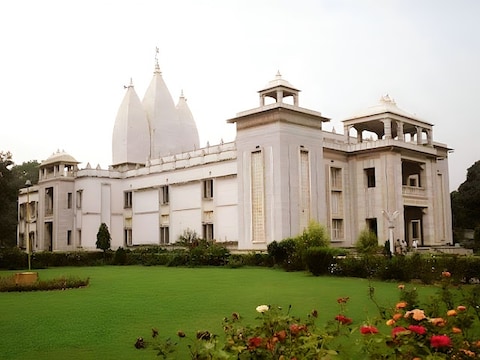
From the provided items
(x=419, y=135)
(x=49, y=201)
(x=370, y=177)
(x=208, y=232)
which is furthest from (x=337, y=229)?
(x=49, y=201)

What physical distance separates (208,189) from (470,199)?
2348cm

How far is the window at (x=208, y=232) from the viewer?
32.9 m

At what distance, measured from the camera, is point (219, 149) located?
1321 inches

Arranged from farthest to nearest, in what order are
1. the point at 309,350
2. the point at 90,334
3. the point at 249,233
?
the point at 249,233
the point at 90,334
the point at 309,350

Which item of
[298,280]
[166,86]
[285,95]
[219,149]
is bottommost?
[298,280]

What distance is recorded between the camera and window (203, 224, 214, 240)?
108 ft

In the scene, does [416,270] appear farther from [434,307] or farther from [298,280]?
[434,307]

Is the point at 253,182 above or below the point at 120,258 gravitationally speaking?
above

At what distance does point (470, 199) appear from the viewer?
44.2 m

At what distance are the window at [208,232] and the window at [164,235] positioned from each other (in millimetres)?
3827

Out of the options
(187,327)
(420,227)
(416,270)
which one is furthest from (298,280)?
(420,227)

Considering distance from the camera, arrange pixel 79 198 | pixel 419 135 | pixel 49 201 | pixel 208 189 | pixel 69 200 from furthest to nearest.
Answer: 1. pixel 49 201
2. pixel 69 200
3. pixel 79 198
4. pixel 419 135
5. pixel 208 189

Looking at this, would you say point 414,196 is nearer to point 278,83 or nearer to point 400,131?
point 400,131

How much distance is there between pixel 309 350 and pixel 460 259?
12493 millimetres
